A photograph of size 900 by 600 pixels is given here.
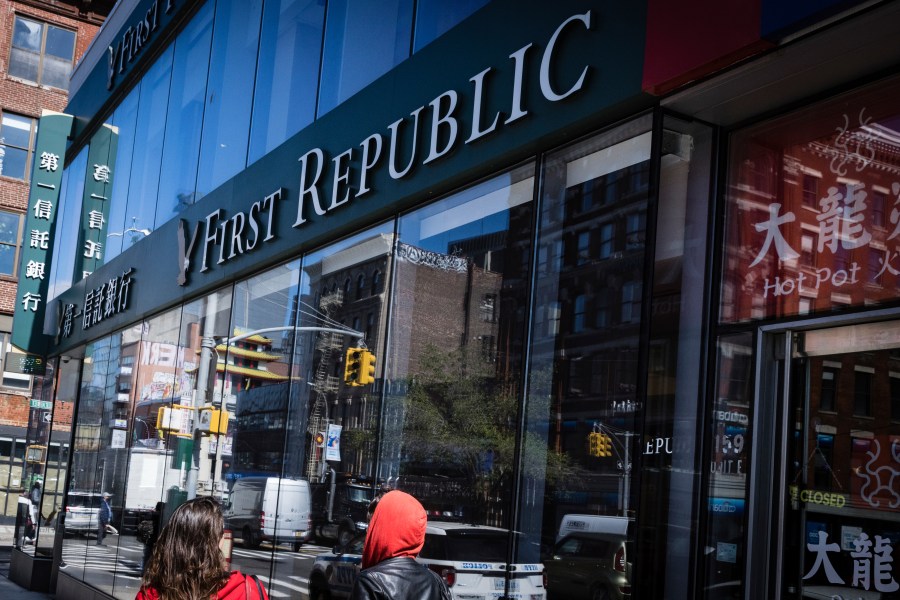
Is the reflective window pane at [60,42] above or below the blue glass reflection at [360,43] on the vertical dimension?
above

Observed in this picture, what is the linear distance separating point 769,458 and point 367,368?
4331 mm

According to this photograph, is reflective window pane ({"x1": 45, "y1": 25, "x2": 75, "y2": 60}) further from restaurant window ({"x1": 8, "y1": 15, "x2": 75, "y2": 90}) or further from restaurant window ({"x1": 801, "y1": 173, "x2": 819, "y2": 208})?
restaurant window ({"x1": 801, "y1": 173, "x2": 819, "y2": 208})

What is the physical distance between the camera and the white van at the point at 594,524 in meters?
5.48

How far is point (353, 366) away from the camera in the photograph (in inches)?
354

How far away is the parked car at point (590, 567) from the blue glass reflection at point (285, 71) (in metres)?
6.12

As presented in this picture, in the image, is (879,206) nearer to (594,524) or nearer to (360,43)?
(594,524)

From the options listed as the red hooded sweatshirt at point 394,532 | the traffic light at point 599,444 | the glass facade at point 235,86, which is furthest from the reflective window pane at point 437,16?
the red hooded sweatshirt at point 394,532

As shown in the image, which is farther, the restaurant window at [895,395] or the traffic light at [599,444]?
the traffic light at [599,444]

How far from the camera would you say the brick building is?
37500mm

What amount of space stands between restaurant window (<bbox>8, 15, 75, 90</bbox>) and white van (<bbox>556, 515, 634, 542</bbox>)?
38.0 m

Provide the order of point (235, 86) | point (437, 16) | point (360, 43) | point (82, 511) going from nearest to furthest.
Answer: point (437, 16) < point (360, 43) < point (235, 86) < point (82, 511)

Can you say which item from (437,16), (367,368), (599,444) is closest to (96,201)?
(367,368)

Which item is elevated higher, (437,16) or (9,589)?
(437,16)

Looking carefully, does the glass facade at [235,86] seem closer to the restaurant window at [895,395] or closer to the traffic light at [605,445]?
the traffic light at [605,445]
